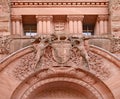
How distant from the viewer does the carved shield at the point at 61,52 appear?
15.6 metres

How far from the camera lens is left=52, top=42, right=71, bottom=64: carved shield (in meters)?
15.6

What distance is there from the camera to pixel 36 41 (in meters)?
15.9

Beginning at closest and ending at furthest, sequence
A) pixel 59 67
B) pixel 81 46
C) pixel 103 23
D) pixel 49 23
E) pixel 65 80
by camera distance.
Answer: pixel 59 67, pixel 65 80, pixel 81 46, pixel 49 23, pixel 103 23

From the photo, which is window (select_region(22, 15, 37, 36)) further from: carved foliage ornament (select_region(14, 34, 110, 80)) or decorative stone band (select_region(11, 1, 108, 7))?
carved foliage ornament (select_region(14, 34, 110, 80))

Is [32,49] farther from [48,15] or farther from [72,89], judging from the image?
[48,15]

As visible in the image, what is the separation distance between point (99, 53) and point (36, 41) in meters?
2.56

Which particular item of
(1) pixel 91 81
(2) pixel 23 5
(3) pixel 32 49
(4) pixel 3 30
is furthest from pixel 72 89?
(2) pixel 23 5

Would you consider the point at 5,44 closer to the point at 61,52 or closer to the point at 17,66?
the point at 17,66

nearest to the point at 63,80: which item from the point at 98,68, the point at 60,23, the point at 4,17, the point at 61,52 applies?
the point at 61,52

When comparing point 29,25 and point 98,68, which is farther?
point 29,25

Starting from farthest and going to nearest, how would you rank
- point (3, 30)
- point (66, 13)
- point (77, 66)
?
point (66, 13), point (3, 30), point (77, 66)

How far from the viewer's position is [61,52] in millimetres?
15703

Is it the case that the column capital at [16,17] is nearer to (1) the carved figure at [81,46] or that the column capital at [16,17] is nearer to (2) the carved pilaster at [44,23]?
(2) the carved pilaster at [44,23]

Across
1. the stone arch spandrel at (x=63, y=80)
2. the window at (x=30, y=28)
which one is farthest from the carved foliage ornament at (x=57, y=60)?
the window at (x=30, y=28)
